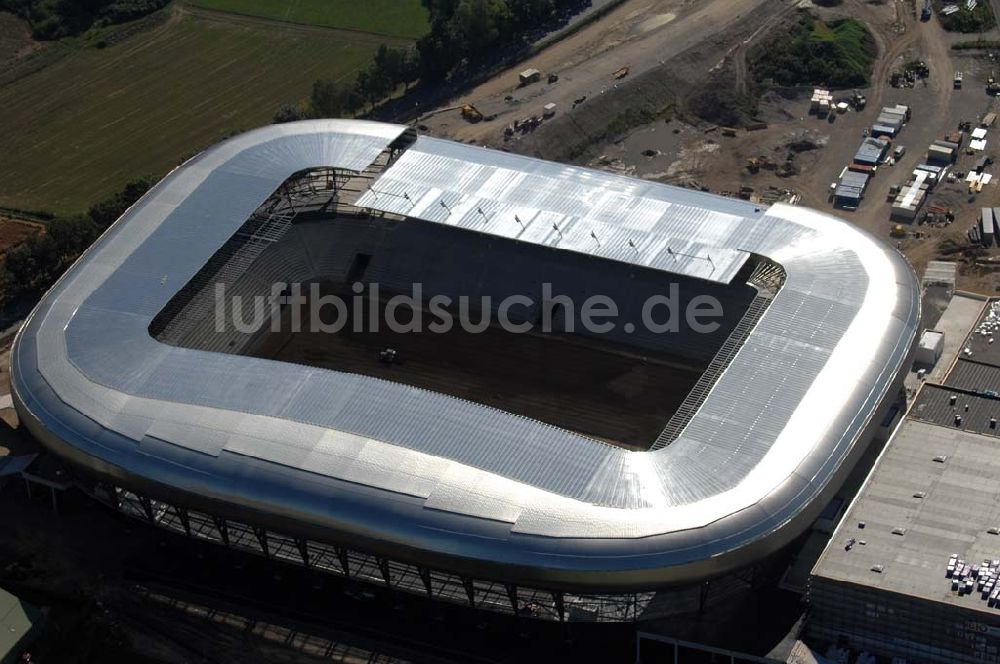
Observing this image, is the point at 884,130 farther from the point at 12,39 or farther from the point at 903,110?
the point at 12,39

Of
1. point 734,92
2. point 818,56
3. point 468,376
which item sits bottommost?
point 468,376

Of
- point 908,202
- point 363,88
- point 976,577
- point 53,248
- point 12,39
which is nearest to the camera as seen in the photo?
point 976,577

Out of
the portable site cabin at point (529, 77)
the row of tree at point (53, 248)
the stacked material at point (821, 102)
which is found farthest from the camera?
the portable site cabin at point (529, 77)

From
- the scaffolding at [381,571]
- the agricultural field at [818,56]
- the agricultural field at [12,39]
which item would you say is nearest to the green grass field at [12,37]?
the agricultural field at [12,39]

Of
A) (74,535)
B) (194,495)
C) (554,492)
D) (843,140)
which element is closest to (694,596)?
(554,492)

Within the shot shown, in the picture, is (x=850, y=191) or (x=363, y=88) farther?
(x=363, y=88)

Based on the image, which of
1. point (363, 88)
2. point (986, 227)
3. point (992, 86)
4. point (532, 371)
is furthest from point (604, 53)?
point (532, 371)

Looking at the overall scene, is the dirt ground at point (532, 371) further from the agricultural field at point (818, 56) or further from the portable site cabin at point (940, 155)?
the agricultural field at point (818, 56)

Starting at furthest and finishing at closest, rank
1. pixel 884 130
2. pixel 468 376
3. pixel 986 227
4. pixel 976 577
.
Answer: pixel 884 130
pixel 986 227
pixel 468 376
pixel 976 577
